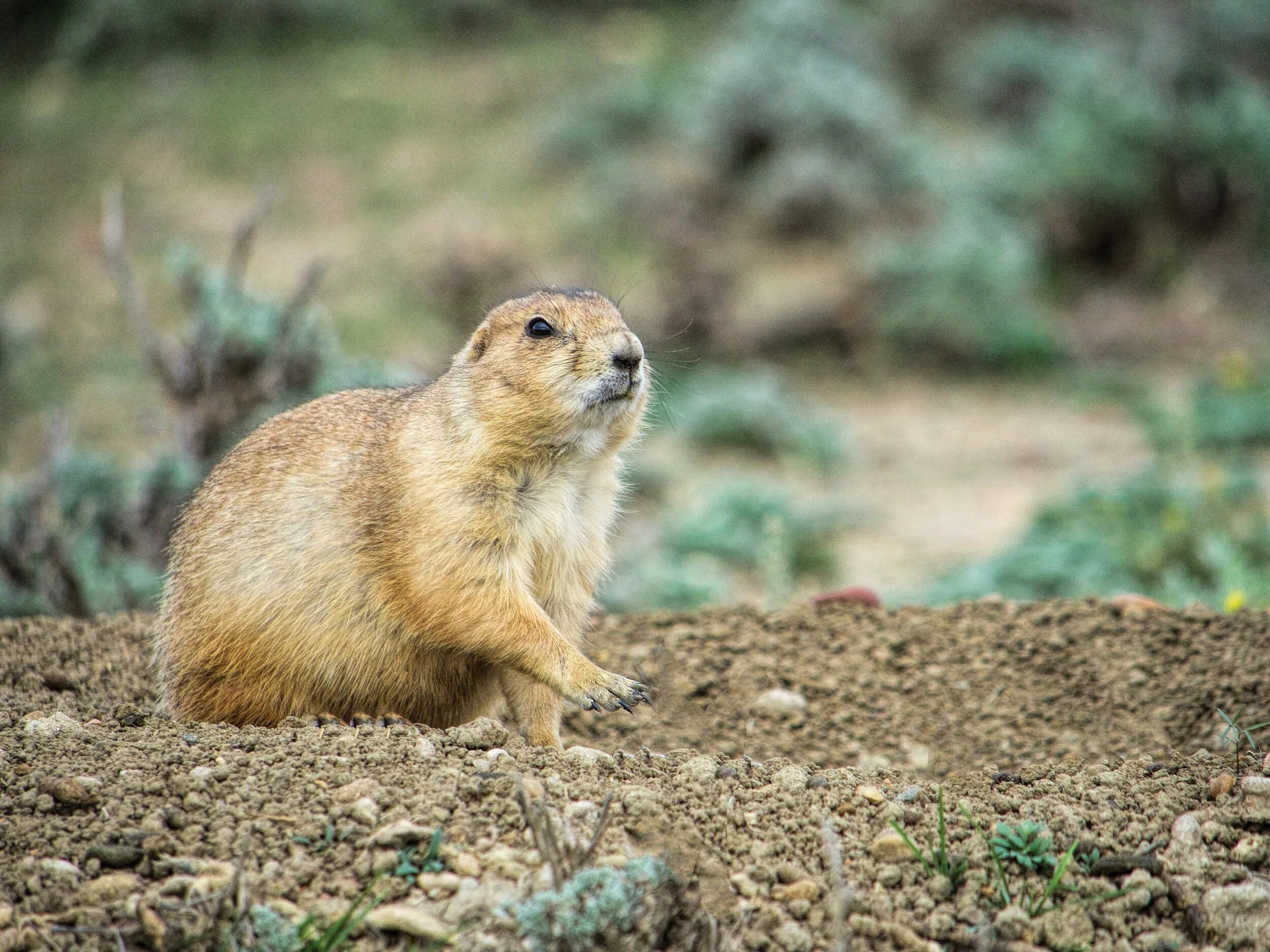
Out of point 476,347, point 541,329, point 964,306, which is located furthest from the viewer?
point 964,306

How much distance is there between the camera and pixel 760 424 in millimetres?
10023

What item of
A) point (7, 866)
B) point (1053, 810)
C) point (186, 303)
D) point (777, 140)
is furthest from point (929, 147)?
point (7, 866)

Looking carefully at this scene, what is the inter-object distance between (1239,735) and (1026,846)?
A: 1.06m

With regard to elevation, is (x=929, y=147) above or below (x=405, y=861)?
above

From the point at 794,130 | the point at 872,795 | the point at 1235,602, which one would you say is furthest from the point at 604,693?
the point at 794,130

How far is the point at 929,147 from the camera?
13.8m

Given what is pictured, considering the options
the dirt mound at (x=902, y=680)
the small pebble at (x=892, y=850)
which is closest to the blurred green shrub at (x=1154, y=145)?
the dirt mound at (x=902, y=680)

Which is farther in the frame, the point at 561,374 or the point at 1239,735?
the point at 561,374

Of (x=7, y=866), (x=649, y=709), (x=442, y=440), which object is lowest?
(x=649, y=709)

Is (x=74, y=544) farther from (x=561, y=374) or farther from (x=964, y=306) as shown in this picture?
(x=964, y=306)

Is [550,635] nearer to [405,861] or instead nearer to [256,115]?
[405,861]

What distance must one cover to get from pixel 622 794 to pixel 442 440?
1.38m

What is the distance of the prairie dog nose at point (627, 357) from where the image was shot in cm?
414

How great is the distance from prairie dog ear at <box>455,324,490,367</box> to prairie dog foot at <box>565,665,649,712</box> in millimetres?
1200
